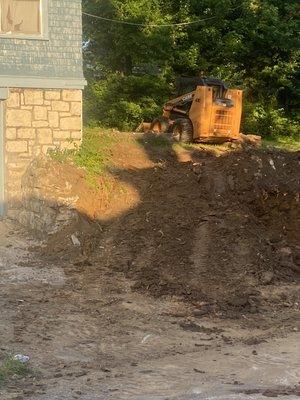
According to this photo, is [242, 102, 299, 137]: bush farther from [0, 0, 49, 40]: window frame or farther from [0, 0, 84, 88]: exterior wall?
[0, 0, 49, 40]: window frame

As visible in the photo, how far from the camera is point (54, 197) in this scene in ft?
45.7

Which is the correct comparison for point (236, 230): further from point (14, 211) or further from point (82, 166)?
point (14, 211)

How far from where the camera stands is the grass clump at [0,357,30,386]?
7257 mm

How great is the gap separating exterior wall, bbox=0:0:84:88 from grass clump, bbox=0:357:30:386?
909cm

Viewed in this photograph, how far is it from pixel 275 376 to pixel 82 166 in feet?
29.1

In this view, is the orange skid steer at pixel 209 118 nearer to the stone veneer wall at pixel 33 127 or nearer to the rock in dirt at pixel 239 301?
the stone veneer wall at pixel 33 127

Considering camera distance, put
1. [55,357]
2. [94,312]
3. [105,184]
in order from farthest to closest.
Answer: [105,184], [94,312], [55,357]

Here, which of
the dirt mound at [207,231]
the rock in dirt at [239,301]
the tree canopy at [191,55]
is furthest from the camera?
the tree canopy at [191,55]

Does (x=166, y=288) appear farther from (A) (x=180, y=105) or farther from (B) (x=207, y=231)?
(A) (x=180, y=105)

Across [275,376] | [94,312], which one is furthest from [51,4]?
[275,376]

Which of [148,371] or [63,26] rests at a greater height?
[63,26]

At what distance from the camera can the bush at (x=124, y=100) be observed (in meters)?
29.4

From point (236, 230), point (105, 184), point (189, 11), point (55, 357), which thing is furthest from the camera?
point (189, 11)

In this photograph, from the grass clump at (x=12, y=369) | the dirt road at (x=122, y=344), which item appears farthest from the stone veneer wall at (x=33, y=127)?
the grass clump at (x=12, y=369)
